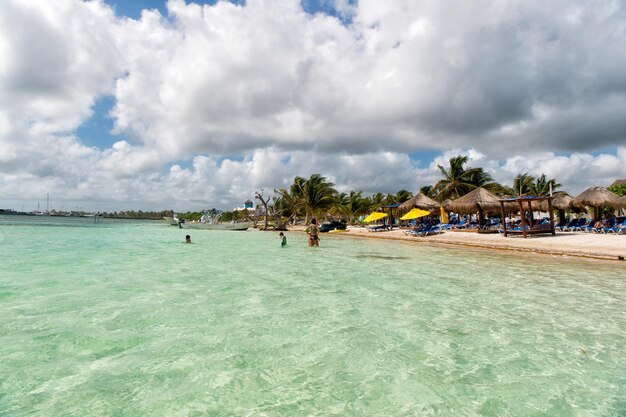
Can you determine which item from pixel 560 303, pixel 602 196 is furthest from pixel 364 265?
pixel 602 196

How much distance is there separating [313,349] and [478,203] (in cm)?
2302

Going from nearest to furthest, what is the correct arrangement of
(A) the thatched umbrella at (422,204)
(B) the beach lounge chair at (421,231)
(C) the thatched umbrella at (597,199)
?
(C) the thatched umbrella at (597,199) → (B) the beach lounge chair at (421,231) → (A) the thatched umbrella at (422,204)

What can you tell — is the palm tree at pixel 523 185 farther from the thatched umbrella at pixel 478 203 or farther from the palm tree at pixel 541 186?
the thatched umbrella at pixel 478 203

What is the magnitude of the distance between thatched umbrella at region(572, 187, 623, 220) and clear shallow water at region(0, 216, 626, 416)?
55.2 ft

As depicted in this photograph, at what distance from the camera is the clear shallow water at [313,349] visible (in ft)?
10.6

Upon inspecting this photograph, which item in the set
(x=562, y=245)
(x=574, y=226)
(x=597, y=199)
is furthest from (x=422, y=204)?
(x=562, y=245)

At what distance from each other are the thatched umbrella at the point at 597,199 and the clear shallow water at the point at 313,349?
662 inches

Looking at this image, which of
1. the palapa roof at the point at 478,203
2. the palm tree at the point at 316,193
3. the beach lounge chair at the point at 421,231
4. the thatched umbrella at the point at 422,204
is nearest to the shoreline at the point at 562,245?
the palapa roof at the point at 478,203

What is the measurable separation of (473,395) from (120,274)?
10.9m

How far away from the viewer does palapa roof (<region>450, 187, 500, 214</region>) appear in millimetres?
24141

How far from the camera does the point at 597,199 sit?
22297 mm

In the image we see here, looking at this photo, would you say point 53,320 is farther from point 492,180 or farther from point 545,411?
point 492,180

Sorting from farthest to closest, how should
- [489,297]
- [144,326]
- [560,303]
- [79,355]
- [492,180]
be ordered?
[492,180] < [489,297] < [560,303] < [144,326] < [79,355]

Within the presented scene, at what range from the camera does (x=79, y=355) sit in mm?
4324
